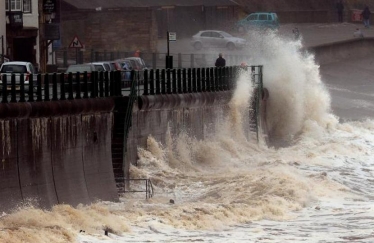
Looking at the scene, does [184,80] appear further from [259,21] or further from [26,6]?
[259,21]

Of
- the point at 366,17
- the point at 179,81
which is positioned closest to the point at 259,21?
the point at 366,17

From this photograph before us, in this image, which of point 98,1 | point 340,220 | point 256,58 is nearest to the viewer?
point 340,220

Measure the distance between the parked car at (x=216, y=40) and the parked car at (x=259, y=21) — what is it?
3.84 meters

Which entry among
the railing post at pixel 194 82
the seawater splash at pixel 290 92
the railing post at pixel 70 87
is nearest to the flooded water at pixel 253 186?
the seawater splash at pixel 290 92

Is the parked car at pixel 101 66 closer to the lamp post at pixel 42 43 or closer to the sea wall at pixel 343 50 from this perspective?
the lamp post at pixel 42 43

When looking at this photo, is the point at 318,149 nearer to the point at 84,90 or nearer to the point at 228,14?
the point at 84,90

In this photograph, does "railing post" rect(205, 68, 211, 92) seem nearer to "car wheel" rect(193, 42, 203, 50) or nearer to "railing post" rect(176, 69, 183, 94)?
"railing post" rect(176, 69, 183, 94)

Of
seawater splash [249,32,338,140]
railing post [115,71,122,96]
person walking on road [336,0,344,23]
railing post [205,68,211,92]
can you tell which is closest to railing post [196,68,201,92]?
railing post [205,68,211,92]

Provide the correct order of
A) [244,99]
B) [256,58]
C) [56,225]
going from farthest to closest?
[256,58] → [244,99] → [56,225]

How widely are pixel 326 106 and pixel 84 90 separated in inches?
926

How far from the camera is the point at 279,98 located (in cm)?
5103

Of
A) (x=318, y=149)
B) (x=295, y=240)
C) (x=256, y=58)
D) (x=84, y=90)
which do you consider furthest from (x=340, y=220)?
(x=256, y=58)

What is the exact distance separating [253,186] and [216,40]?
3985 cm

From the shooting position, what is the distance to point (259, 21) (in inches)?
3066
